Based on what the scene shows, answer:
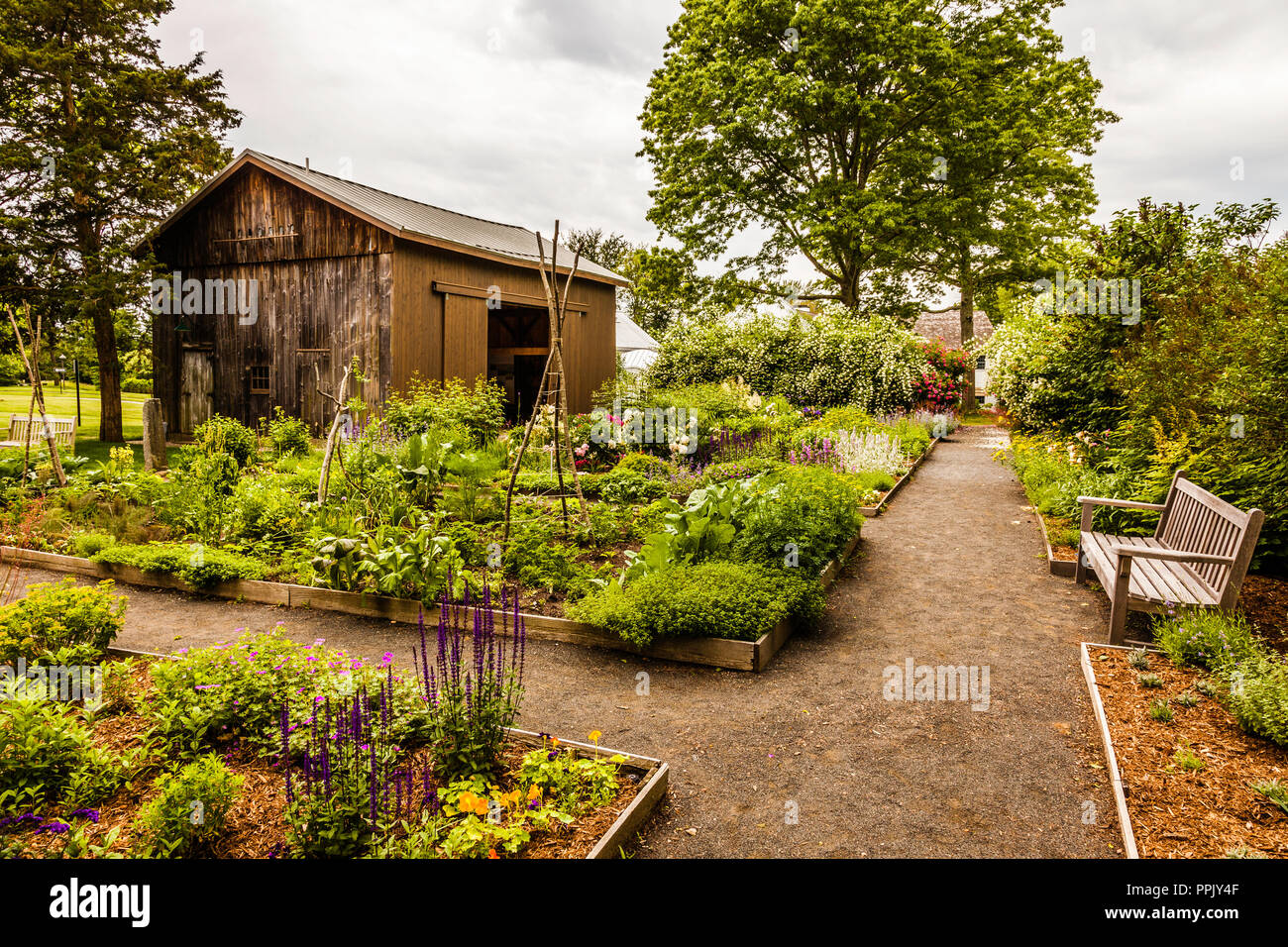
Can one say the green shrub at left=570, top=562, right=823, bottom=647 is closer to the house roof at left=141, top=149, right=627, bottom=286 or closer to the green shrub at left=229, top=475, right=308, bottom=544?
the green shrub at left=229, top=475, right=308, bottom=544

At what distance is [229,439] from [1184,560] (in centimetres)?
1129

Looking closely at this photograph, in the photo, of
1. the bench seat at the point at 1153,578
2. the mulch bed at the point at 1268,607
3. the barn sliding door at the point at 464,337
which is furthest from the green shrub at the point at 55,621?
the barn sliding door at the point at 464,337

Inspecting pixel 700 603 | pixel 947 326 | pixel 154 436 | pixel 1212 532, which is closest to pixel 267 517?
pixel 700 603

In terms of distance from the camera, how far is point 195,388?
16156 mm

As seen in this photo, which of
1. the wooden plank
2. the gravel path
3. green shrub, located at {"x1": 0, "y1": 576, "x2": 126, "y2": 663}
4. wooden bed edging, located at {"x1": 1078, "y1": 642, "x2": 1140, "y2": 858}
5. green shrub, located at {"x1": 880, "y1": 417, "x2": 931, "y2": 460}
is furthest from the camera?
the wooden plank

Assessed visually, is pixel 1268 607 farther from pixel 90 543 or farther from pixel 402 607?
pixel 90 543

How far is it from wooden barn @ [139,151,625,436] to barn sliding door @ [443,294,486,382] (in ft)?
0.09

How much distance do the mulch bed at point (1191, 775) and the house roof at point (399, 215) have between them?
1285 centimetres

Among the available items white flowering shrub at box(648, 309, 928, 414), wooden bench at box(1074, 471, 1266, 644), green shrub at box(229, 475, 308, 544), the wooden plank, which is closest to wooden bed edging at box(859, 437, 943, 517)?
white flowering shrub at box(648, 309, 928, 414)

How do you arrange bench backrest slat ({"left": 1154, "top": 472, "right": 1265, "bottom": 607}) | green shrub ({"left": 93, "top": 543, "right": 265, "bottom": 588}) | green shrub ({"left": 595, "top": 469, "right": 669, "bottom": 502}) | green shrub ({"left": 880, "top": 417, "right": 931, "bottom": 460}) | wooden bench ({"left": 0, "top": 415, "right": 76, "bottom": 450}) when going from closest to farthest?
bench backrest slat ({"left": 1154, "top": 472, "right": 1265, "bottom": 607}) < green shrub ({"left": 93, "top": 543, "right": 265, "bottom": 588}) < green shrub ({"left": 595, "top": 469, "right": 669, "bottom": 502}) < wooden bench ({"left": 0, "top": 415, "right": 76, "bottom": 450}) < green shrub ({"left": 880, "top": 417, "right": 931, "bottom": 460})

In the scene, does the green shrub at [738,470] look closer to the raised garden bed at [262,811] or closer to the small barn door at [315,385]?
the raised garden bed at [262,811]

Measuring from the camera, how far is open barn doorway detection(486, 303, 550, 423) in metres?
19.6

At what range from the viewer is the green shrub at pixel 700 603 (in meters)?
5.01
